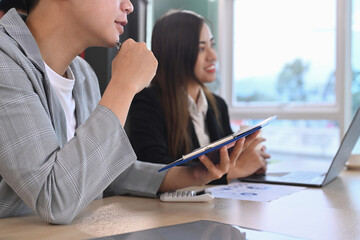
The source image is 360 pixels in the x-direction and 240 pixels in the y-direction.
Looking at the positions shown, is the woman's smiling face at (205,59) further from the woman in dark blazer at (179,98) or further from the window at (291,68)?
the window at (291,68)

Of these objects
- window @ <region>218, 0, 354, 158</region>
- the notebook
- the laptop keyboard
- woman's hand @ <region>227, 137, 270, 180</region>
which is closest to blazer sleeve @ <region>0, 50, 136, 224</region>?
the notebook

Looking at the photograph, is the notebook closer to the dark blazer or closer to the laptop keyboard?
the laptop keyboard

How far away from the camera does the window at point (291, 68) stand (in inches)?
123

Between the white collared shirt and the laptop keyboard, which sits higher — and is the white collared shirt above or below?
above

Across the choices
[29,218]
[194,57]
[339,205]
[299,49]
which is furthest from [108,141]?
[299,49]

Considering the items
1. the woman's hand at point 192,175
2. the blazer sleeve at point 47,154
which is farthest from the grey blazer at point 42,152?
the woman's hand at point 192,175

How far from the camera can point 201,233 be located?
650 mm

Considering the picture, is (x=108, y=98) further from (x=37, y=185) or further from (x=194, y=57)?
(x=194, y=57)

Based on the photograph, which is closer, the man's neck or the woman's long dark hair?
the man's neck

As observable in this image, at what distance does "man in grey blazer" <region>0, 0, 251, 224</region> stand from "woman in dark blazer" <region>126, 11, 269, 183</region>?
0.60 m

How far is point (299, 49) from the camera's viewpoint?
3.31m

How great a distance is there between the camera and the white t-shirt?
1.02m

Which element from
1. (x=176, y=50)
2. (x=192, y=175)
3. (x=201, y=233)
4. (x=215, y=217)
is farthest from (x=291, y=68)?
(x=201, y=233)

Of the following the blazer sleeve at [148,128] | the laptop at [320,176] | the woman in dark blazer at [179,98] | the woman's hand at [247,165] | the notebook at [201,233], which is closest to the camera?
the notebook at [201,233]
